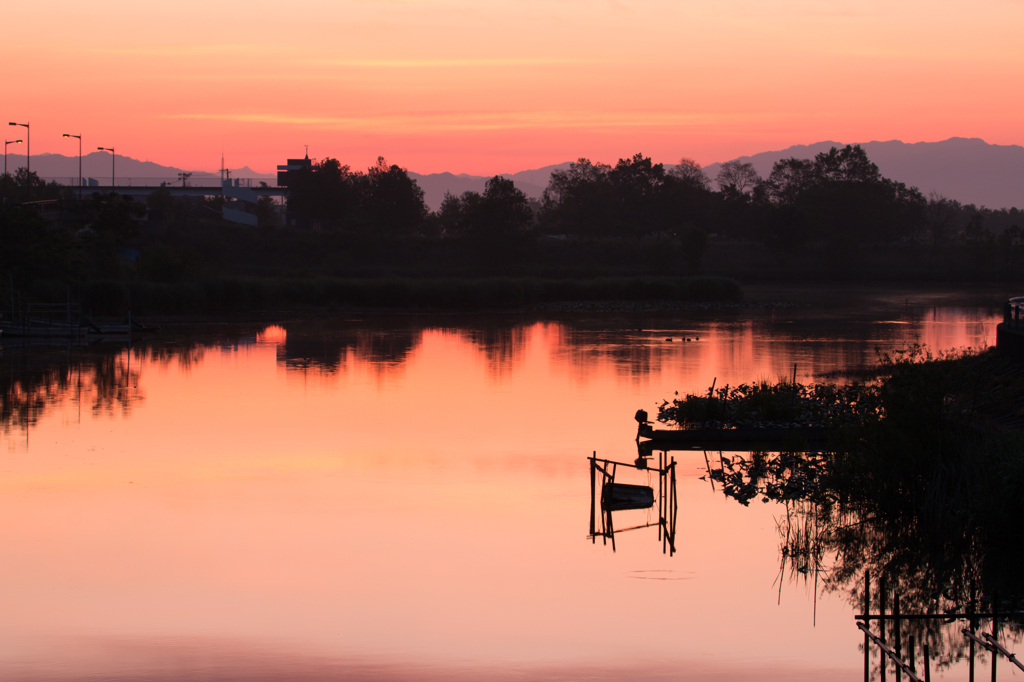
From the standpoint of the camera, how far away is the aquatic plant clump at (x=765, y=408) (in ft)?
83.4

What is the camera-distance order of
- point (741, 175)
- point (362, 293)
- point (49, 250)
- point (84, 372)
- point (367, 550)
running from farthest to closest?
point (741, 175) → point (362, 293) → point (49, 250) → point (84, 372) → point (367, 550)

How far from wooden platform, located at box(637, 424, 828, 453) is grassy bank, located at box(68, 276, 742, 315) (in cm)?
4810

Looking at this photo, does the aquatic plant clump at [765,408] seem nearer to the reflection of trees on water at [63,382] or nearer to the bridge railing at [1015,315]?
the bridge railing at [1015,315]

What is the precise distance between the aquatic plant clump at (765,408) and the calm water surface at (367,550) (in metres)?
1.90

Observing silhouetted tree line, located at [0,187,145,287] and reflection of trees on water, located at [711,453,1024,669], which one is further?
silhouetted tree line, located at [0,187,145,287]

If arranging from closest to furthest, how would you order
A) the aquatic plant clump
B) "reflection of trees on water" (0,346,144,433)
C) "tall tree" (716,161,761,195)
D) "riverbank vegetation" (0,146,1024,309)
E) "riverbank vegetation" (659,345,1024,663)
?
"riverbank vegetation" (659,345,1024,663) → the aquatic plant clump → "reflection of trees on water" (0,346,144,433) → "riverbank vegetation" (0,146,1024,309) → "tall tree" (716,161,761,195)

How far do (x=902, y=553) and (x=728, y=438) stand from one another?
8988 mm

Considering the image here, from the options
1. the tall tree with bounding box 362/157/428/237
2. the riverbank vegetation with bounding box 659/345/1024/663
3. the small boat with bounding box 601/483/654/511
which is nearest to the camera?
the riverbank vegetation with bounding box 659/345/1024/663

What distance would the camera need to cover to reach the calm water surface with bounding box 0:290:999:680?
503 inches

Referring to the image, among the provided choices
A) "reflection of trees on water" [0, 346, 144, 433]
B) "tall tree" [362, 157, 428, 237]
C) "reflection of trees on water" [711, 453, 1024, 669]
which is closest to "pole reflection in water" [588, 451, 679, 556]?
"reflection of trees on water" [711, 453, 1024, 669]

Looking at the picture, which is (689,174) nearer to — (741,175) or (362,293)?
(741,175)

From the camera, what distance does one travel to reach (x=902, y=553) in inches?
636

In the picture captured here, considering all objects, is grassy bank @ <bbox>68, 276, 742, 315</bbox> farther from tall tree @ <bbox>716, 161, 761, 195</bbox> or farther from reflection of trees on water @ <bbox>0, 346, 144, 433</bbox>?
tall tree @ <bbox>716, 161, 761, 195</bbox>

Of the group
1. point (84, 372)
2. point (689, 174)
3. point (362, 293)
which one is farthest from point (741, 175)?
point (84, 372)
